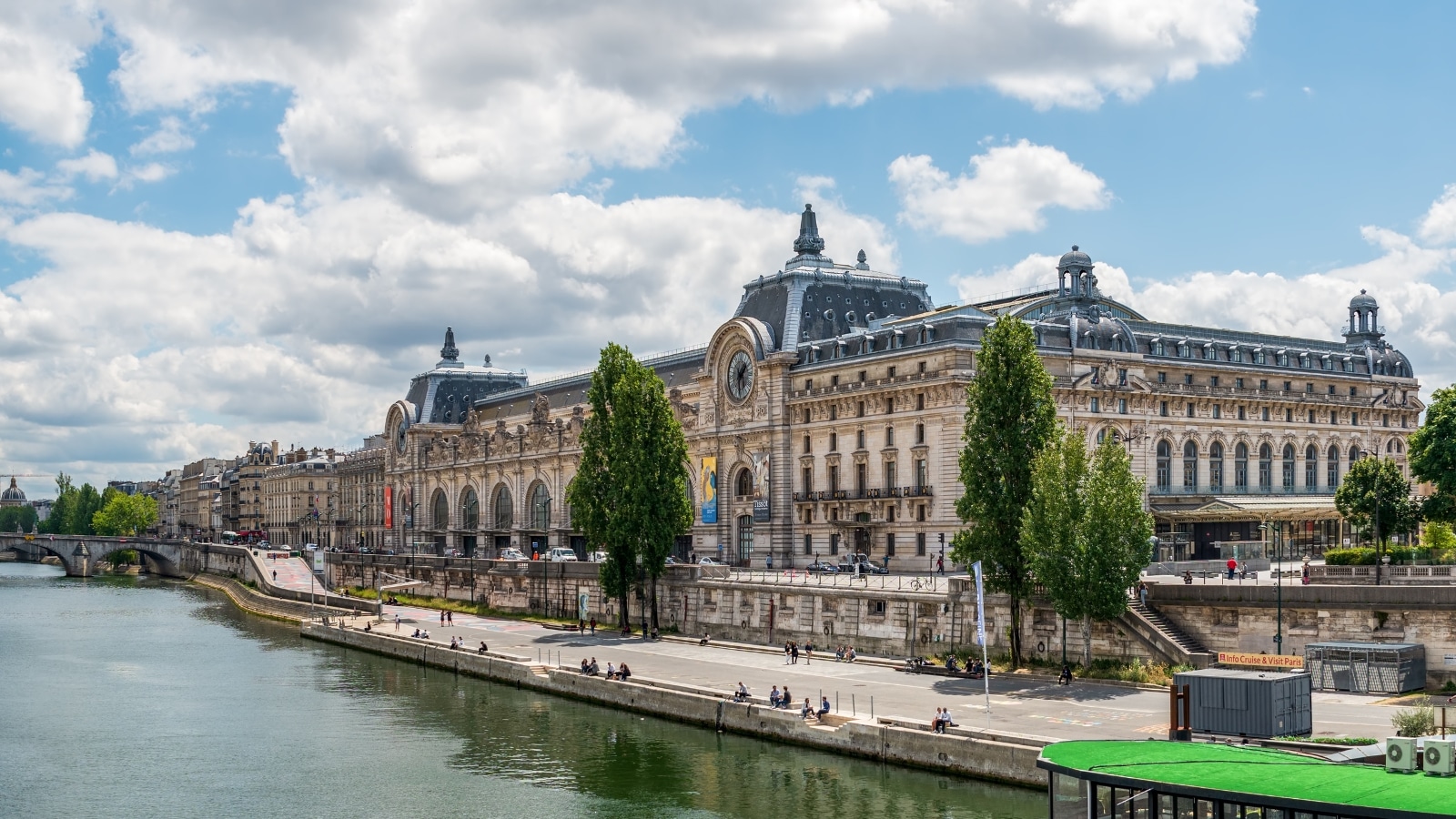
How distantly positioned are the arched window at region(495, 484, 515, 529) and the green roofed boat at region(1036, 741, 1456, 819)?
120829 mm

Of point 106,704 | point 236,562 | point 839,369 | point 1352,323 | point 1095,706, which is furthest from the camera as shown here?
point 236,562

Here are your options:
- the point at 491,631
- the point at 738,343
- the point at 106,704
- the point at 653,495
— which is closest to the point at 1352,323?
the point at 738,343

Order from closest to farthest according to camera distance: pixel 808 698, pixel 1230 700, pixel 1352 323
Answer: pixel 1230 700 → pixel 808 698 → pixel 1352 323

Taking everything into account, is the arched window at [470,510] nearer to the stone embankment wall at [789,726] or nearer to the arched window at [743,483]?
the arched window at [743,483]

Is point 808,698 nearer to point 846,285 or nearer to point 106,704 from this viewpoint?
point 106,704

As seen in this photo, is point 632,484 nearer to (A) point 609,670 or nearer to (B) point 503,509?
(A) point 609,670

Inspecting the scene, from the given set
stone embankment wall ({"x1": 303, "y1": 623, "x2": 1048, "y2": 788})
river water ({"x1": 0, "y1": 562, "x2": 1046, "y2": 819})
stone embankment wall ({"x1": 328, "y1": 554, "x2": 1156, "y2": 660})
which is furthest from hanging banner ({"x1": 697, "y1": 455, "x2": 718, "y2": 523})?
stone embankment wall ({"x1": 303, "y1": 623, "x2": 1048, "y2": 788})

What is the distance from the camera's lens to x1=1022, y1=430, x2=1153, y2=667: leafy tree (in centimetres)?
6062

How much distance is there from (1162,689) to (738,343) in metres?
58.8

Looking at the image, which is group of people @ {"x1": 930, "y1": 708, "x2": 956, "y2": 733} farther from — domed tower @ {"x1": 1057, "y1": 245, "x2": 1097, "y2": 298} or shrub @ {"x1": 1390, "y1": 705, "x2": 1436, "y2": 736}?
domed tower @ {"x1": 1057, "y1": 245, "x2": 1097, "y2": 298}

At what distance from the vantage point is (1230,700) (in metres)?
44.6

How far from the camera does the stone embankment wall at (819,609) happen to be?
217 feet

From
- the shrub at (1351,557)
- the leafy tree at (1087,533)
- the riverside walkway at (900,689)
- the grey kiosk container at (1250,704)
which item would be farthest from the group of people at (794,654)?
the grey kiosk container at (1250,704)

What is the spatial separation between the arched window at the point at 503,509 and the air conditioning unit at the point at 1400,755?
12523 centimetres
